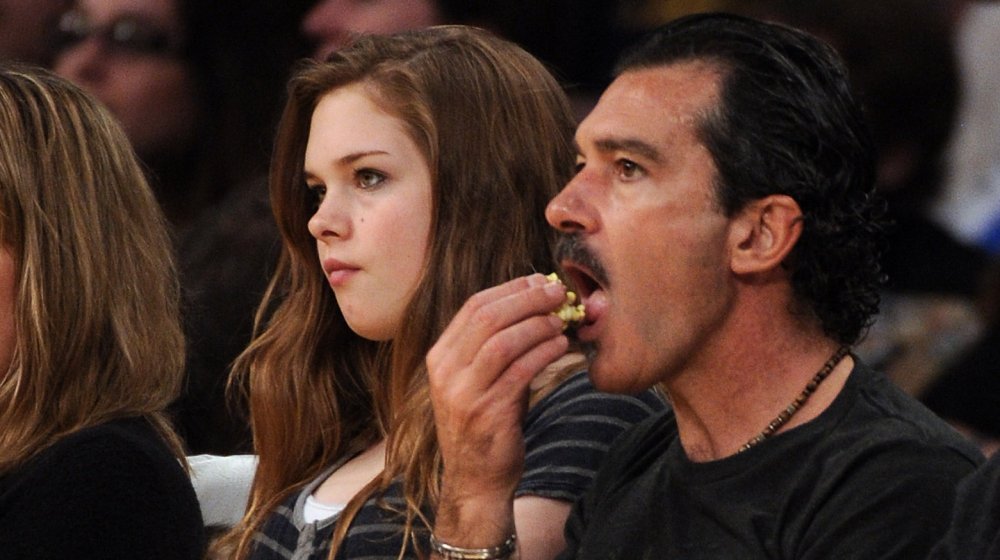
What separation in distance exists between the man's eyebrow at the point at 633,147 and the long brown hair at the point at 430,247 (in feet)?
1.35

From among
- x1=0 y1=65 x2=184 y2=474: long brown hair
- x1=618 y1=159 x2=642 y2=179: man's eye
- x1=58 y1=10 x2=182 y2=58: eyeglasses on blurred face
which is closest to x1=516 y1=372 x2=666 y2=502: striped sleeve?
x1=618 y1=159 x2=642 y2=179: man's eye

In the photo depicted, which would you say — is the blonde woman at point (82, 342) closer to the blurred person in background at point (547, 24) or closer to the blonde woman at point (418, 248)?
the blonde woman at point (418, 248)

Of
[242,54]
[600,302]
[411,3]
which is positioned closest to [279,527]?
[600,302]

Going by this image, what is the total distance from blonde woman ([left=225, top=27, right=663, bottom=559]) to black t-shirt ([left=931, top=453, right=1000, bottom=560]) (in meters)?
0.74

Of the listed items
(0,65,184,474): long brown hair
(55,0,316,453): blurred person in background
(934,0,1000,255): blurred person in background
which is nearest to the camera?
(0,65,184,474): long brown hair

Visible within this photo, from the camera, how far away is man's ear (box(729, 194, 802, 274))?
2.28 metres

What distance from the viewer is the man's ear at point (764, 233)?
228 cm

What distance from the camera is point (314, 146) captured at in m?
2.81

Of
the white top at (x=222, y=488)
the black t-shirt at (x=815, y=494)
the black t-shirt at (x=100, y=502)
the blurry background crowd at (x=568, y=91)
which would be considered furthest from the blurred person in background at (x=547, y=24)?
the black t-shirt at (x=815, y=494)

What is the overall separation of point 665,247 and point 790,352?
8.3 inches

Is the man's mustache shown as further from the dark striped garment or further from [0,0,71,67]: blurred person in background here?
[0,0,71,67]: blurred person in background

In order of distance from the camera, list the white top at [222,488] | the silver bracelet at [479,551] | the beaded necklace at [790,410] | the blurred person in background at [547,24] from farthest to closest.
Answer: the blurred person in background at [547,24]
the white top at [222,488]
the silver bracelet at [479,551]
the beaded necklace at [790,410]

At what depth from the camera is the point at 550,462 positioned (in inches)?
101

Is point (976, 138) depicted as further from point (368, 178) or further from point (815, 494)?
point (815, 494)
